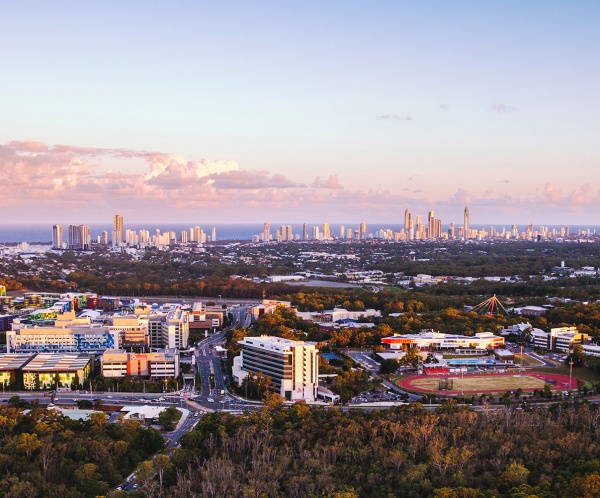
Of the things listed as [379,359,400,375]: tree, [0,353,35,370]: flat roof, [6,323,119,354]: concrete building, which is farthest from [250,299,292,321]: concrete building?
[0,353,35,370]: flat roof

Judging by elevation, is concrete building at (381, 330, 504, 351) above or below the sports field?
above

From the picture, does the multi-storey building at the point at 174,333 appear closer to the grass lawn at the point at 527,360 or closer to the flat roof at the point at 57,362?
the flat roof at the point at 57,362

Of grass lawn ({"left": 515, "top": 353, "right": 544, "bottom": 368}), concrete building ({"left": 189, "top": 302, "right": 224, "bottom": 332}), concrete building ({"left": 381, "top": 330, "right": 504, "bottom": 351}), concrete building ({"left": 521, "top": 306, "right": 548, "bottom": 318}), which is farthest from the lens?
concrete building ({"left": 521, "top": 306, "right": 548, "bottom": 318})

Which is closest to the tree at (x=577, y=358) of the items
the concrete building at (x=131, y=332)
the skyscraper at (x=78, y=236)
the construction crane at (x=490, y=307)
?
the construction crane at (x=490, y=307)

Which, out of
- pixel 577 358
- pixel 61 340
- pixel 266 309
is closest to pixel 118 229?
pixel 266 309

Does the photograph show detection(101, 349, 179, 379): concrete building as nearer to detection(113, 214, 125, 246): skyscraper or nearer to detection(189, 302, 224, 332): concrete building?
detection(189, 302, 224, 332): concrete building

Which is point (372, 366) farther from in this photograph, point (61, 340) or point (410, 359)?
point (61, 340)
